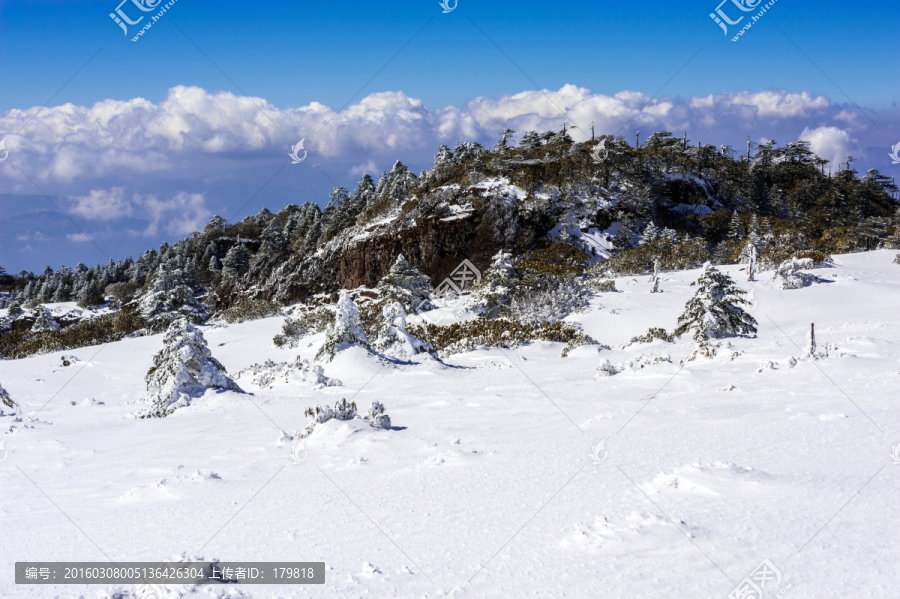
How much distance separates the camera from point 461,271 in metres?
31.7

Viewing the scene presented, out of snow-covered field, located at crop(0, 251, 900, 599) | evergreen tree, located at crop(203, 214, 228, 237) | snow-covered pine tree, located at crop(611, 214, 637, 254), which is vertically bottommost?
snow-covered field, located at crop(0, 251, 900, 599)

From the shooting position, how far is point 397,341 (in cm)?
1328

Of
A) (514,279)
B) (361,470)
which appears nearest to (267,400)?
(361,470)

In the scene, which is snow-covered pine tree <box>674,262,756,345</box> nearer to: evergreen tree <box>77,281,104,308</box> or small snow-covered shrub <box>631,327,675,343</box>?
small snow-covered shrub <box>631,327,675,343</box>

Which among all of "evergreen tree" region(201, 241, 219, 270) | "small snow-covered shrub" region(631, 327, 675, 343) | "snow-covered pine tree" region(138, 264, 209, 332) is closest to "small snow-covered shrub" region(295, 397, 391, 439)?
"small snow-covered shrub" region(631, 327, 675, 343)

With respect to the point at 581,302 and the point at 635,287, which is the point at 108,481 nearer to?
the point at 581,302

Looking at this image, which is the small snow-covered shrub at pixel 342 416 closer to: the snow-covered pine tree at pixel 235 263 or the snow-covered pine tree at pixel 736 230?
the snow-covered pine tree at pixel 736 230

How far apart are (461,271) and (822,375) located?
993 inches

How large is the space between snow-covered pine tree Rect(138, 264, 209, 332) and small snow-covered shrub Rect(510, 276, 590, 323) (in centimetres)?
1830

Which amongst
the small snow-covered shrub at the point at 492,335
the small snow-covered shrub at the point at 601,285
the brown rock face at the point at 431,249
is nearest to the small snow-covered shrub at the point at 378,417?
the small snow-covered shrub at the point at 492,335

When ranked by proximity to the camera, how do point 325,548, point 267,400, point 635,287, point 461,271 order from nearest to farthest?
point 325,548, point 267,400, point 635,287, point 461,271

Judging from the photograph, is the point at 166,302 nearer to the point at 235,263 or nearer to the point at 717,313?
the point at 235,263

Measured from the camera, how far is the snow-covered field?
3.04 meters

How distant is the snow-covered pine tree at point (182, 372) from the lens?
9.16m
